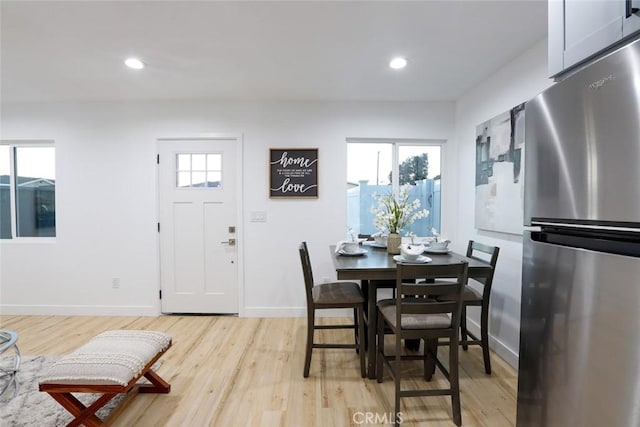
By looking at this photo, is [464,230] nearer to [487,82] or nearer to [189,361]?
[487,82]

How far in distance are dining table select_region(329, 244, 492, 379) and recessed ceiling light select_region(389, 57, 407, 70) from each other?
1.59m

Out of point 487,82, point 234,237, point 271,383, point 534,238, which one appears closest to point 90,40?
point 234,237

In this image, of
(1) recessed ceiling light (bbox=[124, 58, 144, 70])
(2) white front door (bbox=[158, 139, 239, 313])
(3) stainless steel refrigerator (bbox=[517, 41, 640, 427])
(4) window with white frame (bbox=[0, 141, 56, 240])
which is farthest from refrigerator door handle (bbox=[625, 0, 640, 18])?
(4) window with white frame (bbox=[0, 141, 56, 240])

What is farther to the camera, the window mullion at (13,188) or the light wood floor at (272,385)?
the window mullion at (13,188)

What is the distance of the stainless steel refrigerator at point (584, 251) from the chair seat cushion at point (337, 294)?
4.19 feet

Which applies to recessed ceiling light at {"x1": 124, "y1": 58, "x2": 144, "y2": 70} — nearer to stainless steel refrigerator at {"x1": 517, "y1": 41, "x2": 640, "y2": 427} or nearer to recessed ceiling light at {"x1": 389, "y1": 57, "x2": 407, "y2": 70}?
recessed ceiling light at {"x1": 389, "y1": 57, "x2": 407, "y2": 70}

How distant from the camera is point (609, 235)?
761 mm

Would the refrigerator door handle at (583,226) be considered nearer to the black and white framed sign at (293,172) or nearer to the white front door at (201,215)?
the black and white framed sign at (293,172)

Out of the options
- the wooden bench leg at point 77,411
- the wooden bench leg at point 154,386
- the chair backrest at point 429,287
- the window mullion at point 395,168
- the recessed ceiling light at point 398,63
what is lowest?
the wooden bench leg at point 154,386

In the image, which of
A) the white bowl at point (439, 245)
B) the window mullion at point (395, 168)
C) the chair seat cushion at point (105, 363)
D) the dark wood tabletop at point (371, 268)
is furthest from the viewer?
the window mullion at point (395, 168)

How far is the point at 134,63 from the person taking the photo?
248 centimetres

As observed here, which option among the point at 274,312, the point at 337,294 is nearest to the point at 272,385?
the point at 337,294

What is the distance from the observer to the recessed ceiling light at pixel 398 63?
2406mm

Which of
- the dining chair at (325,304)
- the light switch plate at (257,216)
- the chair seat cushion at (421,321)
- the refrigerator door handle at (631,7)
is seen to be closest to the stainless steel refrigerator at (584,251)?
the refrigerator door handle at (631,7)
